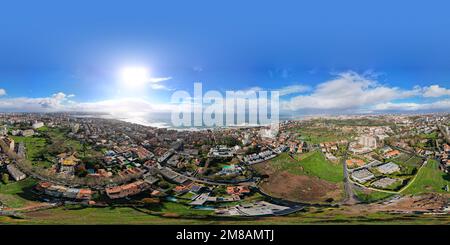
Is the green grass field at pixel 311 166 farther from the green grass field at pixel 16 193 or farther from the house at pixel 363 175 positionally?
the green grass field at pixel 16 193

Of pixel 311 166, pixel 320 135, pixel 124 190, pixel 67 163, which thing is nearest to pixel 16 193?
pixel 67 163

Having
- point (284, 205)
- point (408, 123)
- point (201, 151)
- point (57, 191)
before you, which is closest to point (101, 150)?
point (57, 191)

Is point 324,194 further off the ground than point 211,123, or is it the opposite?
point 211,123

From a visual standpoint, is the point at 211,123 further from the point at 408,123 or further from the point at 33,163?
the point at 408,123

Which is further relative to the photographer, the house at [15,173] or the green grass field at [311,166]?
the green grass field at [311,166]

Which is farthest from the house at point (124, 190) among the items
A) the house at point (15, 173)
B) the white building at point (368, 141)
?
the white building at point (368, 141)
